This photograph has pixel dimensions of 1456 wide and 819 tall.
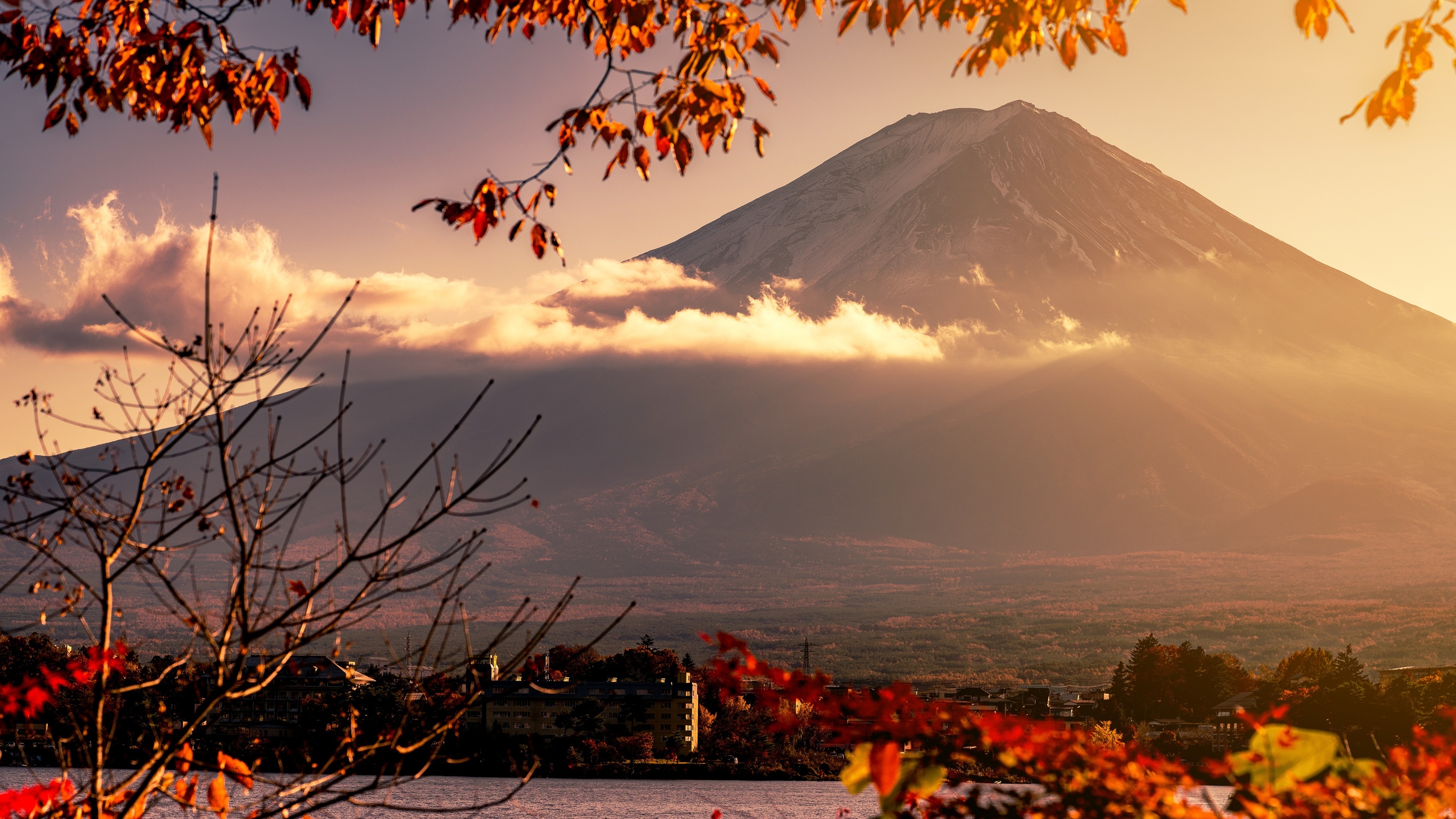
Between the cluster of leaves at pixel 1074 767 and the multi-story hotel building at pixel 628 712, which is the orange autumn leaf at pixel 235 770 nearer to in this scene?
the cluster of leaves at pixel 1074 767

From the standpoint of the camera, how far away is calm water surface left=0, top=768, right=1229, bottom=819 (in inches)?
2138

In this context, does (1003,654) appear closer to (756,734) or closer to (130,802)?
(756,734)

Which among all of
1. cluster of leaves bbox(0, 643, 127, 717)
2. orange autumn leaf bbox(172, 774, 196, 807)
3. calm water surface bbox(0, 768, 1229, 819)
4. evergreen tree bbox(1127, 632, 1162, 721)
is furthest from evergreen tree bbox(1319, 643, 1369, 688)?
orange autumn leaf bbox(172, 774, 196, 807)

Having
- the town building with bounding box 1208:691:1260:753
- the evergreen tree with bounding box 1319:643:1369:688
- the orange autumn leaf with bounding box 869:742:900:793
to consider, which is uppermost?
the orange autumn leaf with bounding box 869:742:900:793

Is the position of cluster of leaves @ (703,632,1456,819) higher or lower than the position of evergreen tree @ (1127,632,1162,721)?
higher

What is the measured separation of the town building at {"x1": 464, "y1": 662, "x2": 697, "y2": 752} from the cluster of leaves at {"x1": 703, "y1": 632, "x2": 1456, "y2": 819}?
158 feet

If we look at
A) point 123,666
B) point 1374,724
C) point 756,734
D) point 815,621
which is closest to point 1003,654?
point 815,621

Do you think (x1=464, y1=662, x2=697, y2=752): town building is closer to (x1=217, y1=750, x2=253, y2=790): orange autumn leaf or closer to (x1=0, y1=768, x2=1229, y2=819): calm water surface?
(x1=0, y1=768, x2=1229, y2=819): calm water surface

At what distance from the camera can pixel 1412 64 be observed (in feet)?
11.8

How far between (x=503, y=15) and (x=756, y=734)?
6055 centimetres

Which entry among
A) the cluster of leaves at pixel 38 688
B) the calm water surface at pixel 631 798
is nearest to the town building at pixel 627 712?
the calm water surface at pixel 631 798

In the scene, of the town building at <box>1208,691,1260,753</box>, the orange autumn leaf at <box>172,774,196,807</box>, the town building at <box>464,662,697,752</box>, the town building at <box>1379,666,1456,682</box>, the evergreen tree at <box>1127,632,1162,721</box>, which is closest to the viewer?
the orange autumn leaf at <box>172,774,196,807</box>

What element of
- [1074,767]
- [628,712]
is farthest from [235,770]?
[628,712]

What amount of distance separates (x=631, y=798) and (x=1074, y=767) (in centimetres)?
6372
